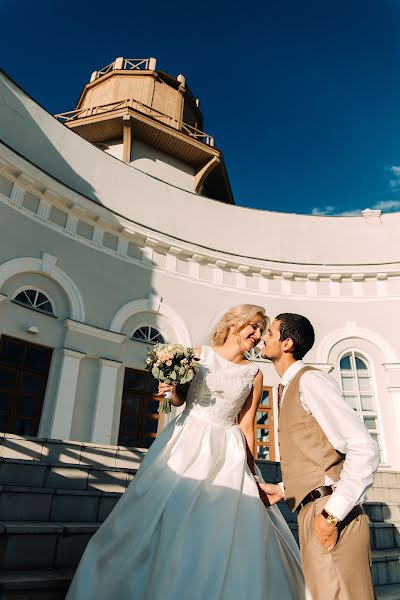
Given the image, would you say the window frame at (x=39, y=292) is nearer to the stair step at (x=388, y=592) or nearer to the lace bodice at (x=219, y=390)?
the lace bodice at (x=219, y=390)

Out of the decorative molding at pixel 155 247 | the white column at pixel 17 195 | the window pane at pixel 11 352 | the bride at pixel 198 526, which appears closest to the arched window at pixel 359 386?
the decorative molding at pixel 155 247

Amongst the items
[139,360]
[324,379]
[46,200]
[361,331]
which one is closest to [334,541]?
[324,379]

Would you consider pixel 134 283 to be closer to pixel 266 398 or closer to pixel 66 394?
pixel 66 394

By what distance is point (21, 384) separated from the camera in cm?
911

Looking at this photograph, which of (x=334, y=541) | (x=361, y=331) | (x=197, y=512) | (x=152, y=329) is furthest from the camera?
(x=361, y=331)

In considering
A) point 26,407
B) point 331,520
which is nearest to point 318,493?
point 331,520

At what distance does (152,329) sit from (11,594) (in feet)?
29.5

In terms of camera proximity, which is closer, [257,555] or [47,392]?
[257,555]

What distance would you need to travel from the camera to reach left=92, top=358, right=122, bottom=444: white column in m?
9.39

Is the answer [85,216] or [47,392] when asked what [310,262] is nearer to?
[85,216]

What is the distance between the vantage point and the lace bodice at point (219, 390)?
3.08 m

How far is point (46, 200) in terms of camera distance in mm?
10281

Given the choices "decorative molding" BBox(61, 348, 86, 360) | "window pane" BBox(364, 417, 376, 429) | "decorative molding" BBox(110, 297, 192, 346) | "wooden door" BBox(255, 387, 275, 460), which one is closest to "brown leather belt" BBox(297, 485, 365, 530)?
"decorative molding" BBox(61, 348, 86, 360)

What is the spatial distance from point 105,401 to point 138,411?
1146mm
